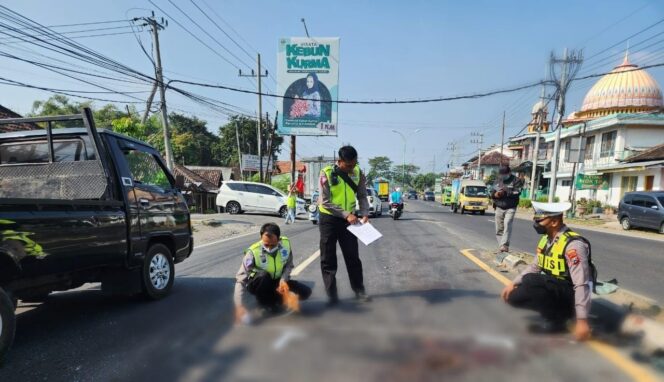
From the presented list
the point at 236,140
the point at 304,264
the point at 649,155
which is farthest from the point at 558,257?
the point at 236,140

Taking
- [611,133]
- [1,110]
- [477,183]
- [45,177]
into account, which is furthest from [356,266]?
[611,133]

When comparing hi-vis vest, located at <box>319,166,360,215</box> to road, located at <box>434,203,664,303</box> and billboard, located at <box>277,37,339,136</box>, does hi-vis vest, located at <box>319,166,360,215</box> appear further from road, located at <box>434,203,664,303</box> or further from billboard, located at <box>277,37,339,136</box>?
billboard, located at <box>277,37,339,136</box>

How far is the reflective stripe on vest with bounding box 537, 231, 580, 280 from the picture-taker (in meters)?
3.44

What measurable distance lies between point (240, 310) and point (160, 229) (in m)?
1.73

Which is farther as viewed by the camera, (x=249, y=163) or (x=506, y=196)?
(x=249, y=163)

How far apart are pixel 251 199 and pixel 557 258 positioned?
749 inches

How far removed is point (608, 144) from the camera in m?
31.5

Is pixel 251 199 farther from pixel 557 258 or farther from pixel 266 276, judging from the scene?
pixel 557 258

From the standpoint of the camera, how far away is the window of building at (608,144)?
30656 mm

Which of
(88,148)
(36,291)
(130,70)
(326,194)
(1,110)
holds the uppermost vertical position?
(130,70)

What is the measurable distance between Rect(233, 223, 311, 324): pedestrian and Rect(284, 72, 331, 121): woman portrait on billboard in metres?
24.5

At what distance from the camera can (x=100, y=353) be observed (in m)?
3.34

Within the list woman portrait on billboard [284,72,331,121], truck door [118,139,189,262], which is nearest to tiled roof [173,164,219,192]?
woman portrait on billboard [284,72,331,121]

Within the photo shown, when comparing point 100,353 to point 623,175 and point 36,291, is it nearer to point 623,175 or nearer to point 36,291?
point 36,291
